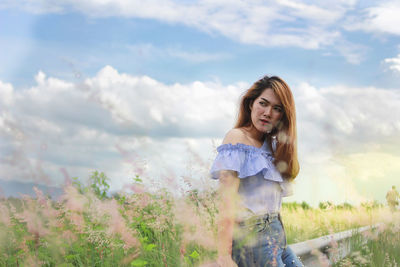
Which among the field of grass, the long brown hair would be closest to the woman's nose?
the long brown hair

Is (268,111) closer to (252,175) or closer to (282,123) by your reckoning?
(282,123)

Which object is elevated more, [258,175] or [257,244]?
[258,175]

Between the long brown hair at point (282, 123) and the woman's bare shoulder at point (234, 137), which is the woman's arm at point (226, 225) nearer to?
the woman's bare shoulder at point (234, 137)

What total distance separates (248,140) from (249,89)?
0.50 metres

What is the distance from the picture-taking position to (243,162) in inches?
97.8

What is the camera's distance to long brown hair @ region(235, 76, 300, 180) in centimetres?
282

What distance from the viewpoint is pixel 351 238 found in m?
5.24

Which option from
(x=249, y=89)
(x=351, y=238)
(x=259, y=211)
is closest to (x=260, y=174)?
(x=259, y=211)

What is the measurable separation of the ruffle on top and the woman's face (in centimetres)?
20

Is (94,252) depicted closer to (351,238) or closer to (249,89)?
(249,89)

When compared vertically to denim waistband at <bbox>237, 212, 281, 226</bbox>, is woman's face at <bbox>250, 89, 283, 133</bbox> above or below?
above

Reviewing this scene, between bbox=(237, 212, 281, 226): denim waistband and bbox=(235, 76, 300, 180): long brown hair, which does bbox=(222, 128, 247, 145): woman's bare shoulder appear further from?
bbox=(237, 212, 281, 226): denim waistband

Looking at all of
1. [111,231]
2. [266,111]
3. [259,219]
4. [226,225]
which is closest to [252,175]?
[259,219]

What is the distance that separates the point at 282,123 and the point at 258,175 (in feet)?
1.72
